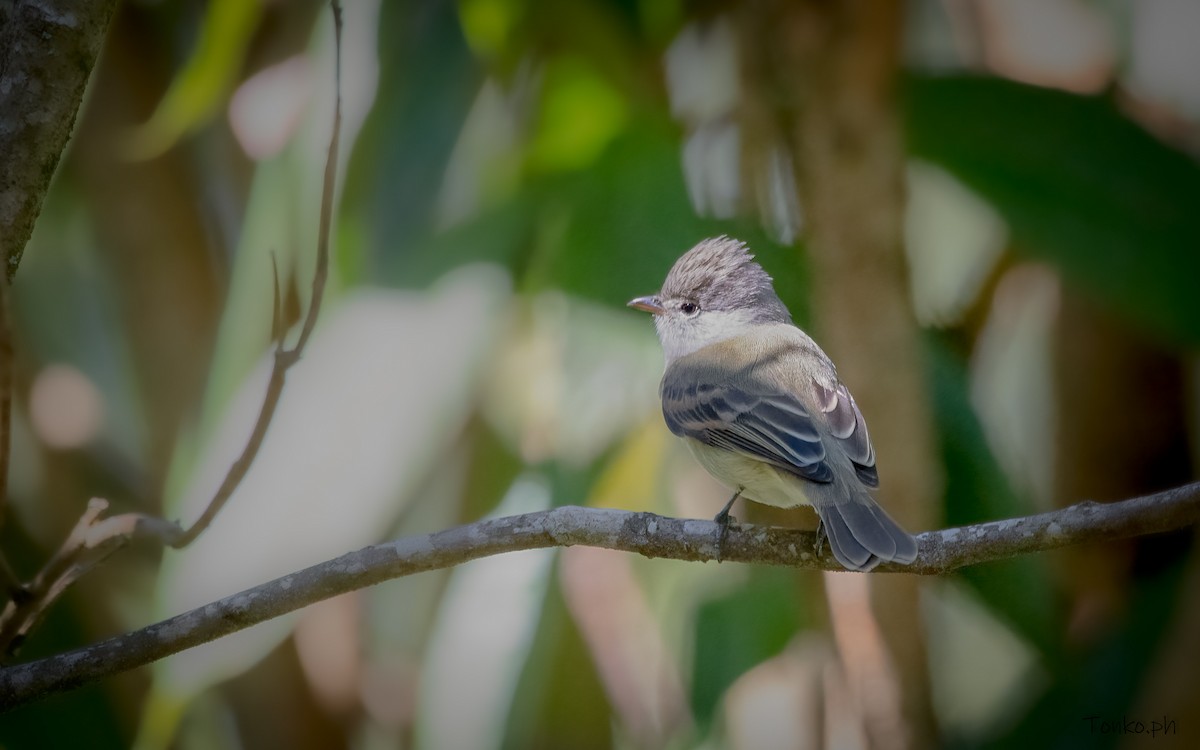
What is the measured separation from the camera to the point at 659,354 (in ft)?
8.34

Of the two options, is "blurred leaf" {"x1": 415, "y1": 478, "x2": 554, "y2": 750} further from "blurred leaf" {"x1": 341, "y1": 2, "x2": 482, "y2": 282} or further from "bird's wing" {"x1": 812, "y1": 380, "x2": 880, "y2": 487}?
"bird's wing" {"x1": 812, "y1": 380, "x2": 880, "y2": 487}

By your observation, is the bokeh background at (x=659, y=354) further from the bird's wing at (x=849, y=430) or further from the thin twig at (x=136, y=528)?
the thin twig at (x=136, y=528)

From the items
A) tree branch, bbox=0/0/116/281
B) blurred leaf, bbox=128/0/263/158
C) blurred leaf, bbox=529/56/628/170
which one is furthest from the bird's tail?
blurred leaf, bbox=128/0/263/158

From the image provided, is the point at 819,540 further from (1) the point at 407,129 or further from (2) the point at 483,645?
(1) the point at 407,129

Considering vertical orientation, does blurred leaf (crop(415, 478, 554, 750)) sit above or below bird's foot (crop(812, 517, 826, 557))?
below

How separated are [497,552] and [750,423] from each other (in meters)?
0.56

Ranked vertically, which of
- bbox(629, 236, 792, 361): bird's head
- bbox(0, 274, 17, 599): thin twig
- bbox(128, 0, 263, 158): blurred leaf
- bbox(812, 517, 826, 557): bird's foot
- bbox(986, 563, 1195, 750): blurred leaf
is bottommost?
bbox(986, 563, 1195, 750): blurred leaf

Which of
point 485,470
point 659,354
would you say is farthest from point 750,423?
point 485,470

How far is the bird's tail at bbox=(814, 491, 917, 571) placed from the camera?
1.41 meters

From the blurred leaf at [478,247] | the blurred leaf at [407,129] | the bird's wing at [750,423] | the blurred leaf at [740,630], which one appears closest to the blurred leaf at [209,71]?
the blurred leaf at [407,129]

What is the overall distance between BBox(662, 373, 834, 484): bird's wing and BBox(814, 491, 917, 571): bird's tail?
0.10m

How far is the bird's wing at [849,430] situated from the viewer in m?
1.72

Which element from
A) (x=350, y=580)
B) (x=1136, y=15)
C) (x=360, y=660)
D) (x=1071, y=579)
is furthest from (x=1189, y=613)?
(x=360, y=660)

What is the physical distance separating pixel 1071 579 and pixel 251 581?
226 centimetres
